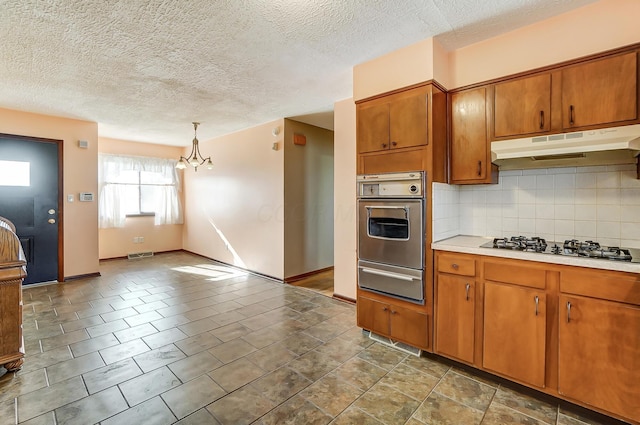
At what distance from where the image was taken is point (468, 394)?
6.73ft

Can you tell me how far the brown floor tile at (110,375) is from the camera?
7.03 feet

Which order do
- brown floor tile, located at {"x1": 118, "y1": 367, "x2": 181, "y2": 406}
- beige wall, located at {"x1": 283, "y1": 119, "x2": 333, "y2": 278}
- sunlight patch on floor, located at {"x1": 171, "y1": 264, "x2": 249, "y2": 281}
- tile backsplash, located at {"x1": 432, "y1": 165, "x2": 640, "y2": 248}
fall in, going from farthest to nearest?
sunlight patch on floor, located at {"x1": 171, "y1": 264, "x2": 249, "y2": 281}
beige wall, located at {"x1": 283, "y1": 119, "x2": 333, "y2": 278}
tile backsplash, located at {"x1": 432, "y1": 165, "x2": 640, "y2": 248}
brown floor tile, located at {"x1": 118, "y1": 367, "x2": 181, "y2": 406}

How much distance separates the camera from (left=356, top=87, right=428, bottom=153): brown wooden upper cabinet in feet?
8.15

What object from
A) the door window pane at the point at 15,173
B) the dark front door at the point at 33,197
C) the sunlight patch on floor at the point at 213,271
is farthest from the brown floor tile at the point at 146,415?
the door window pane at the point at 15,173

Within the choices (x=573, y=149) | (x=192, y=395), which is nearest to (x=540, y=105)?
(x=573, y=149)

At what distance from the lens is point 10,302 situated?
7.50 ft

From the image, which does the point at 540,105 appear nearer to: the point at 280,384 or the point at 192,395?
the point at 280,384

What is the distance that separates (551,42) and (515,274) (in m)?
1.73

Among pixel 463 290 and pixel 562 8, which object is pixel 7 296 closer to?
pixel 463 290

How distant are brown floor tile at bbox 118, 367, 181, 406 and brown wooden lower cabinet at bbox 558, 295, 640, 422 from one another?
2.62 meters

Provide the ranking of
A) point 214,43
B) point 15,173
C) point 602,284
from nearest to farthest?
point 602,284 < point 214,43 < point 15,173

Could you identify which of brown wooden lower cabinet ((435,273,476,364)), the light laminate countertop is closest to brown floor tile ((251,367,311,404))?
brown wooden lower cabinet ((435,273,476,364))

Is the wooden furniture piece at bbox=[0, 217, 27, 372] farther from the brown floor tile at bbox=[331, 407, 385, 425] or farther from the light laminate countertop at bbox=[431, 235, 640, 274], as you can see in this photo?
the light laminate countertop at bbox=[431, 235, 640, 274]

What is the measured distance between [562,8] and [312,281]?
4251 mm
